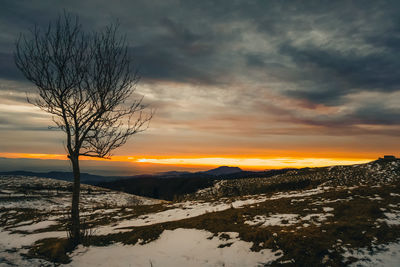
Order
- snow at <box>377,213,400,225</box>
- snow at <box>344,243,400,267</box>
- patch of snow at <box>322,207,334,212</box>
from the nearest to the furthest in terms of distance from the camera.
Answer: snow at <box>344,243,400,267</box>
snow at <box>377,213,400,225</box>
patch of snow at <box>322,207,334,212</box>

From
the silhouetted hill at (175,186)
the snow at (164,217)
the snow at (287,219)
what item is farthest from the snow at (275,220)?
the silhouetted hill at (175,186)

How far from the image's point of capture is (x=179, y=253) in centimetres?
835

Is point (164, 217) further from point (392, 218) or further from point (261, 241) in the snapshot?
point (392, 218)

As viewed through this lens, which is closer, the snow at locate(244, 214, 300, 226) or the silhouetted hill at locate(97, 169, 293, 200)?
the snow at locate(244, 214, 300, 226)

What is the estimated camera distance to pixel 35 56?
8.99 meters

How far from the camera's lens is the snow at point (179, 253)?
7289 mm

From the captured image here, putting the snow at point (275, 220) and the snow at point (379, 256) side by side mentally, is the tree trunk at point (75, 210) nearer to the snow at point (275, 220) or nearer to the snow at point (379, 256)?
the snow at point (275, 220)

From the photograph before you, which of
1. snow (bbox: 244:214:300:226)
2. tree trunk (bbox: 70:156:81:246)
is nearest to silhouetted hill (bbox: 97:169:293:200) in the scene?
snow (bbox: 244:214:300:226)

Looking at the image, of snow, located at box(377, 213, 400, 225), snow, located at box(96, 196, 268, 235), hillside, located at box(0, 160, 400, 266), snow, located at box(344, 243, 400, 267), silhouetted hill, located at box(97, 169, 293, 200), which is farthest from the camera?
silhouetted hill, located at box(97, 169, 293, 200)

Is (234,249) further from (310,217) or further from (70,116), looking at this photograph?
(70,116)

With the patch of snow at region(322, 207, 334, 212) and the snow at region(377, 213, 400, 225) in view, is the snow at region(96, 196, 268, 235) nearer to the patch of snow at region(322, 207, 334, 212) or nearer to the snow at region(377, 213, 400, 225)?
the patch of snow at region(322, 207, 334, 212)

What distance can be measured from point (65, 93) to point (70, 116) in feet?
3.48

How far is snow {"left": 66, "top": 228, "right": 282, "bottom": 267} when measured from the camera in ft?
23.9

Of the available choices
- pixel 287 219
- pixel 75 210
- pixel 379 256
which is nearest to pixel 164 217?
pixel 75 210
